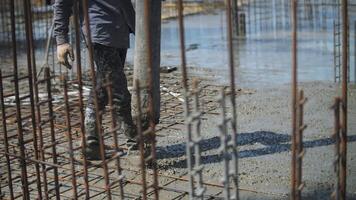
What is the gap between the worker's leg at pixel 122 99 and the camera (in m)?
4.71

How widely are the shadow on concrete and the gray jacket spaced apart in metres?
1.03

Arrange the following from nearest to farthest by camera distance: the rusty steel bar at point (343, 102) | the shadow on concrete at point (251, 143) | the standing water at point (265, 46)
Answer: the rusty steel bar at point (343, 102) → the shadow on concrete at point (251, 143) → the standing water at point (265, 46)

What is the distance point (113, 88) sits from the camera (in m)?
4.68

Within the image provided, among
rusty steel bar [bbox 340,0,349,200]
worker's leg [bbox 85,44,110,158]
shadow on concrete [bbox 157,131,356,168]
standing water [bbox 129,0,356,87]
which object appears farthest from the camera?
standing water [bbox 129,0,356,87]

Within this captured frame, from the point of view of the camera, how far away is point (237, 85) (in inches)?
311

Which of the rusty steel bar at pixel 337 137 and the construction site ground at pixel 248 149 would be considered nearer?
the rusty steel bar at pixel 337 137

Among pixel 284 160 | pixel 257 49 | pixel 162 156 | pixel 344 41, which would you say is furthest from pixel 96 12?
pixel 257 49

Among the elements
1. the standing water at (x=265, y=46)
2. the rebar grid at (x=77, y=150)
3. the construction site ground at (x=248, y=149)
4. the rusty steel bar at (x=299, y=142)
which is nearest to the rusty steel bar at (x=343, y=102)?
the rebar grid at (x=77, y=150)

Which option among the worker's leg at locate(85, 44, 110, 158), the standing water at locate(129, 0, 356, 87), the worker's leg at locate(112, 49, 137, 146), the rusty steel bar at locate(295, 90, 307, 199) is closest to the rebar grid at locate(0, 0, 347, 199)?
the rusty steel bar at locate(295, 90, 307, 199)

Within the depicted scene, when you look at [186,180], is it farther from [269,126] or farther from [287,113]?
[287,113]

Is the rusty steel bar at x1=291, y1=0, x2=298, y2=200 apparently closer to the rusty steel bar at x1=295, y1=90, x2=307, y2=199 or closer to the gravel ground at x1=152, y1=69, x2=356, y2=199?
the rusty steel bar at x1=295, y1=90, x2=307, y2=199

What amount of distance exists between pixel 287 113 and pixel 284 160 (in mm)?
1516

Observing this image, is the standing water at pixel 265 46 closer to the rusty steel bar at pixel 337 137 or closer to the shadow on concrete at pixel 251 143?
the shadow on concrete at pixel 251 143

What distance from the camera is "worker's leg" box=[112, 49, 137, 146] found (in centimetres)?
471
